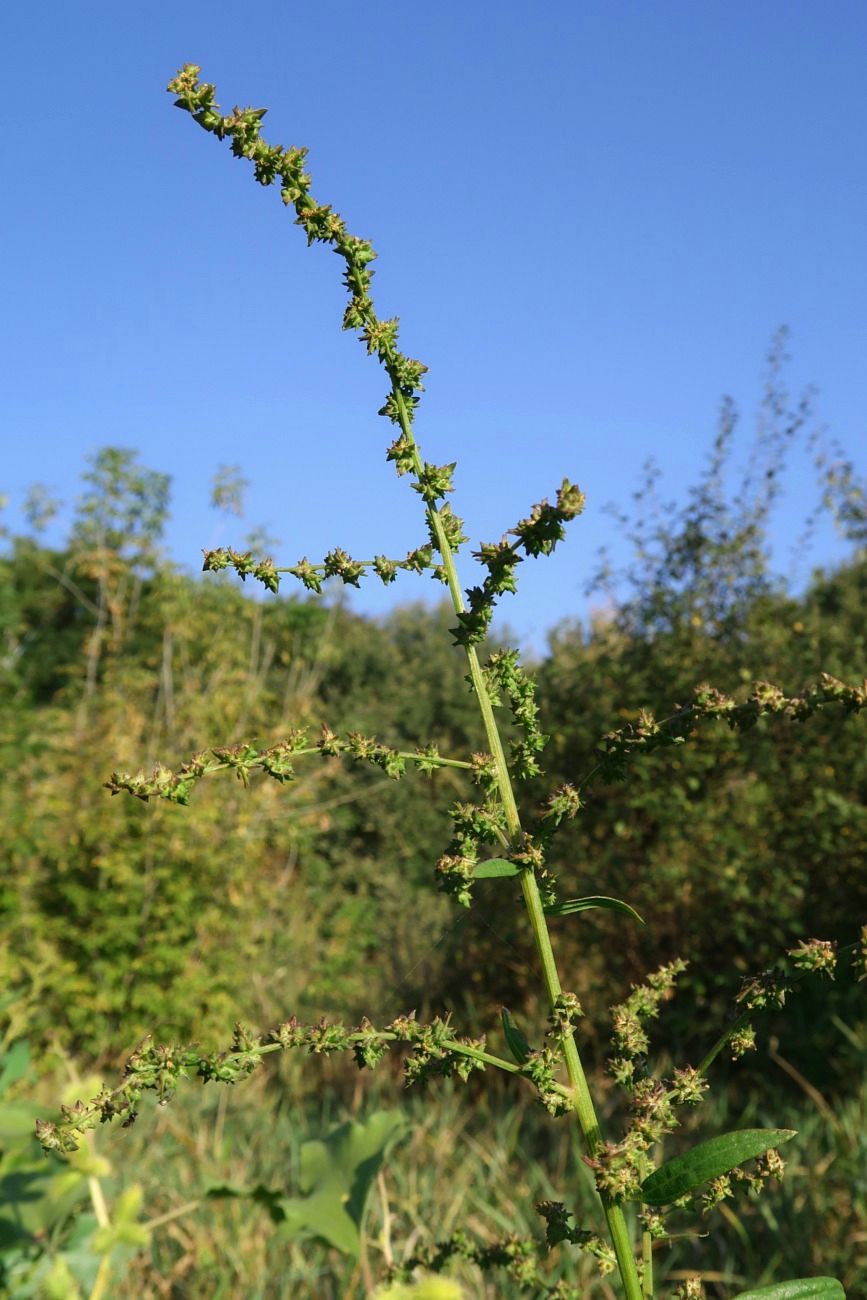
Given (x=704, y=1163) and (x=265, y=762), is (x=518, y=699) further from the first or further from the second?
(x=704, y=1163)

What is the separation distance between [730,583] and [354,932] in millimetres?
6665

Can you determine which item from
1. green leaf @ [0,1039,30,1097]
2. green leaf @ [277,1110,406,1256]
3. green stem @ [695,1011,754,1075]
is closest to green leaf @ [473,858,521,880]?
green stem @ [695,1011,754,1075]

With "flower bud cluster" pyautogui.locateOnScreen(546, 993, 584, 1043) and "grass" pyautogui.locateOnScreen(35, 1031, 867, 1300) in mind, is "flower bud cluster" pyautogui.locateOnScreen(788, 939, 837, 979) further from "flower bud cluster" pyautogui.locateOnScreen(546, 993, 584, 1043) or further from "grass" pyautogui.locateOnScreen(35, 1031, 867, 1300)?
"grass" pyautogui.locateOnScreen(35, 1031, 867, 1300)

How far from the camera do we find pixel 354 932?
500 inches

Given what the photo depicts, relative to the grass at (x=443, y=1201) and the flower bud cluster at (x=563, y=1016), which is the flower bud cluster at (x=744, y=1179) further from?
the grass at (x=443, y=1201)

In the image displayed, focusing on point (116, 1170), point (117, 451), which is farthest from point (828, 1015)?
point (117, 451)

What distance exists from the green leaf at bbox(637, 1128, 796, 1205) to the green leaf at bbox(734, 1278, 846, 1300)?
120mm

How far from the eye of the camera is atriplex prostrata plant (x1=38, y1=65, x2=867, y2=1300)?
3.21ft

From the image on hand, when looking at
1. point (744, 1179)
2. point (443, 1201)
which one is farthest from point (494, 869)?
point (443, 1201)

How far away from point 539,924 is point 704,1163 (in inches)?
9.2

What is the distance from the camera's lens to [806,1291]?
1.02 metres

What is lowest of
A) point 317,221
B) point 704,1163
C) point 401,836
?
point 704,1163

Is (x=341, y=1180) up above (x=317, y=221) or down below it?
below

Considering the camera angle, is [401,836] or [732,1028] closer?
[732,1028]
